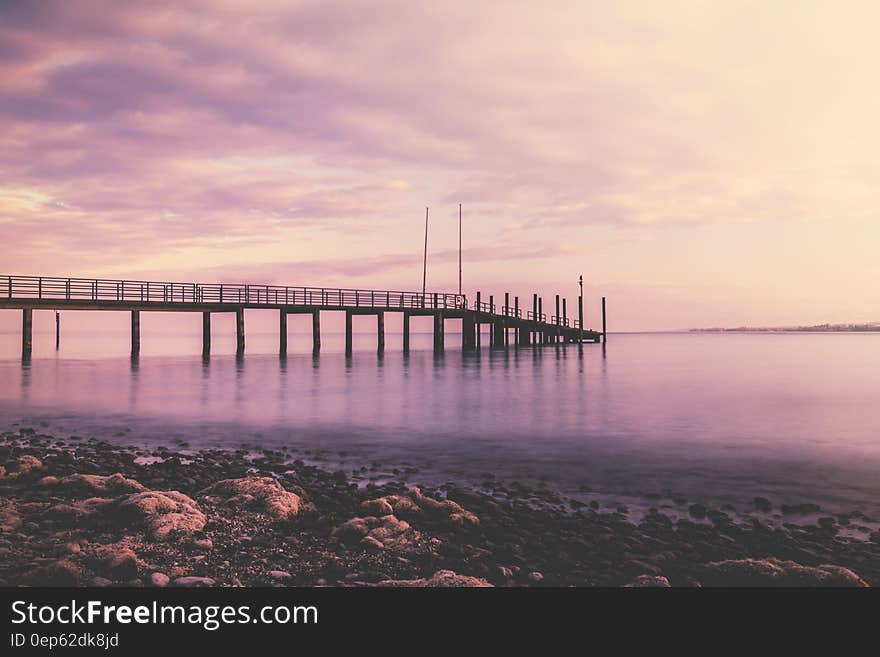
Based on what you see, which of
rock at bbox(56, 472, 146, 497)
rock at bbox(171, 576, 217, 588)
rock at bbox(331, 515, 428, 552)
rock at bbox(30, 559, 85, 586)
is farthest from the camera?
rock at bbox(56, 472, 146, 497)

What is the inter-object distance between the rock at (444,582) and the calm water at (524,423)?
5.20 metres

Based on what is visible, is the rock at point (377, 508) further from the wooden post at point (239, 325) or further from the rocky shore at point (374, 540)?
the wooden post at point (239, 325)

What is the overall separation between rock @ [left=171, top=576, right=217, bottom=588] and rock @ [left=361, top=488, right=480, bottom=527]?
247 centimetres

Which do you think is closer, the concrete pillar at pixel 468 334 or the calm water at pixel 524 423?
the calm water at pixel 524 423

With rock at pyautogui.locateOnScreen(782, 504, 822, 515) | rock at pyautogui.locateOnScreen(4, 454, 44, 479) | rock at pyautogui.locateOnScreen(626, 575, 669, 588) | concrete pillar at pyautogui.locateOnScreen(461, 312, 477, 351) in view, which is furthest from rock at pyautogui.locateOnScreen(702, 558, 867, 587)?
concrete pillar at pyautogui.locateOnScreen(461, 312, 477, 351)

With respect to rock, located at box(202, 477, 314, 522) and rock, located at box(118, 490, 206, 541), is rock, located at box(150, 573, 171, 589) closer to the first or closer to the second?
rock, located at box(118, 490, 206, 541)

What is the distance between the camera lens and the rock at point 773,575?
238 inches

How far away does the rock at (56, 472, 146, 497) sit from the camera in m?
8.48

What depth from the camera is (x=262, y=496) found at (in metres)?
8.27

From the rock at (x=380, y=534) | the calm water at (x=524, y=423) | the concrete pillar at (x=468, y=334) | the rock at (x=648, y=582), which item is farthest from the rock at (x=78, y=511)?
the concrete pillar at (x=468, y=334)

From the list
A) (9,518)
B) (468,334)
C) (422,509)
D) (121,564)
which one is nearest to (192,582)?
(121,564)

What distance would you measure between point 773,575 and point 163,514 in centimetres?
643

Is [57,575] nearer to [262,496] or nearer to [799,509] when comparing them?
[262,496]

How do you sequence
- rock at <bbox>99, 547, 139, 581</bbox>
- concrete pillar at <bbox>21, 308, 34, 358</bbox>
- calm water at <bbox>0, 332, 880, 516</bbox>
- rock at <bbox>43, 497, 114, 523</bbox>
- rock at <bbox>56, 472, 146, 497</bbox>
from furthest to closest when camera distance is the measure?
concrete pillar at <bbox>21, 308, 34, 358</bbox>
calm water at <bbox>0, 332, 880, 516</bbox>
rock at <bbox>56, 472, 146, 497</bbox>
rock at <bbox>43, 497, 114, 523</bbox>
rock at <bbox>99, 547, 139, 581</bbox>
